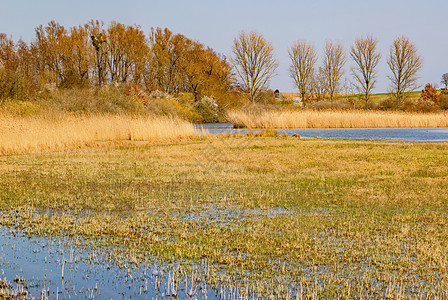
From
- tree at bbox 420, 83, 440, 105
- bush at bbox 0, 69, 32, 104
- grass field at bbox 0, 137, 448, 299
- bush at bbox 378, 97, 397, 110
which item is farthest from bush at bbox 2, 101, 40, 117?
tree at bbox 420, 83, 440, 105

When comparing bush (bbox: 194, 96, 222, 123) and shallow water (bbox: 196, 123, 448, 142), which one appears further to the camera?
bush (bbox: 194, 96, 222, 123)

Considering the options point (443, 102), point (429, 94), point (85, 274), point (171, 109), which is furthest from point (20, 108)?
point (429, 94)

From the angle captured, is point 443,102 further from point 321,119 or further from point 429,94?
point 321,119

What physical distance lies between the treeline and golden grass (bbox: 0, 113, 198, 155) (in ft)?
76.1

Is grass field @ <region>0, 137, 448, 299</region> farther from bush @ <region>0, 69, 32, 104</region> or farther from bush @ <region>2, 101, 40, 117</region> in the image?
bush @ <region>0, 69, 32, 104</region>

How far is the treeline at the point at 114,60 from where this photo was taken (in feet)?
147

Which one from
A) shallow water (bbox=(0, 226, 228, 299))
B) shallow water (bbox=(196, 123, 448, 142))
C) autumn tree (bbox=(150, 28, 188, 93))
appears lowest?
shallow water (bbox=(0, 226, 228, 299))

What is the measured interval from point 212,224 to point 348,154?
9.23 metres

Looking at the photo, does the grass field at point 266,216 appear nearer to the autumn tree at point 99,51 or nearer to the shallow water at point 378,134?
the shallow water at point 378,134

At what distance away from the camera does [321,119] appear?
98.8ft

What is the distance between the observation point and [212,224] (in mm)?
6008

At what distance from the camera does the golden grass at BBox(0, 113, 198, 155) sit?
1620cm

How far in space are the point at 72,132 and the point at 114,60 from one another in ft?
98.8

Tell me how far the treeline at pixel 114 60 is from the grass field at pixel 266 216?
3428 cm
